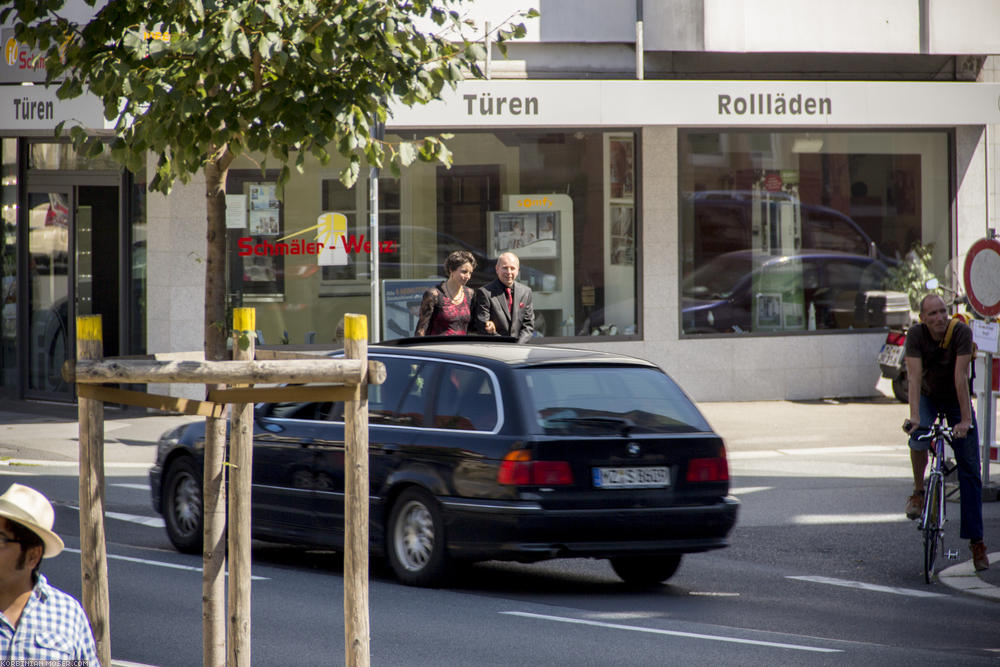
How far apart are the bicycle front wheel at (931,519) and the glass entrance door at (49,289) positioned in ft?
41.1

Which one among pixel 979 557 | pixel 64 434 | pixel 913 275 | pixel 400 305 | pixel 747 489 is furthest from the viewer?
pixel 913 275

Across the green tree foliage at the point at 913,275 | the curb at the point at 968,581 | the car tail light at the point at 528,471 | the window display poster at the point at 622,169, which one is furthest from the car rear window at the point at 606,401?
the green tree foliage at the point at 913,275

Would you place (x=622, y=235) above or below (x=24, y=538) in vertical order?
above

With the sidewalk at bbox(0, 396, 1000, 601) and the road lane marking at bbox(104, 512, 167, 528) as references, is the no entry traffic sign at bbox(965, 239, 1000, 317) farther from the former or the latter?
the road lane marking at bbox(104, 512, 167, 528)

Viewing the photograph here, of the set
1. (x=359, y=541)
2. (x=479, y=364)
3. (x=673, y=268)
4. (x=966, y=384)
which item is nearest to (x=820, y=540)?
(x=966, y=384)

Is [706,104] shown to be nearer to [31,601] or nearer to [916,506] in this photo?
[916,506]

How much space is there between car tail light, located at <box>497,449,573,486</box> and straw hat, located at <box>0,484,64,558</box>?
5.11 metres

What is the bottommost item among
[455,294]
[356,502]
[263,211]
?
[356,502]

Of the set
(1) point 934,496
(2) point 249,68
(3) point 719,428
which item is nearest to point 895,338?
(3) point 719,428

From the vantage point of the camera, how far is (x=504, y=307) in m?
12.4

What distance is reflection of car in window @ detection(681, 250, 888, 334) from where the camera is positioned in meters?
19.0

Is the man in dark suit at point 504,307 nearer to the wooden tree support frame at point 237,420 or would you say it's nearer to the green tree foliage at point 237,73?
the green tree foliage at point 237,73

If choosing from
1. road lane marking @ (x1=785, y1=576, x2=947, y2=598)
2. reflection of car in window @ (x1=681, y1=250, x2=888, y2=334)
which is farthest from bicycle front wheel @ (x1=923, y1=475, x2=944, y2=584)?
reflection of car in window @ (x1=681, y1=250, x2=888, y2=334)

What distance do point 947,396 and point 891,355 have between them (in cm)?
874
